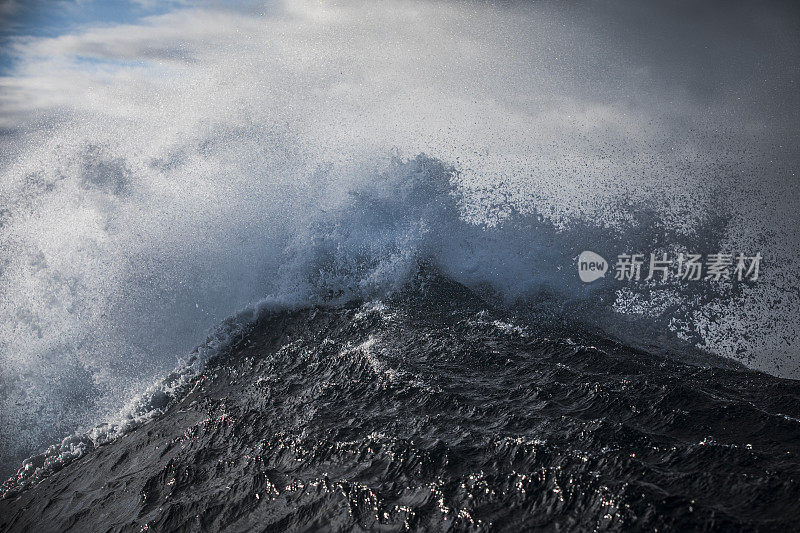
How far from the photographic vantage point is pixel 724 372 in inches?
218

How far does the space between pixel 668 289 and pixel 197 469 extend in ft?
24.0

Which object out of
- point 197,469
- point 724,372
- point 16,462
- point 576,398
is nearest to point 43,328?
point 16,462

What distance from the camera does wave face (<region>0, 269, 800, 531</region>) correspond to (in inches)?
124

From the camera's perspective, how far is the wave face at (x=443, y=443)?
315 centimetres

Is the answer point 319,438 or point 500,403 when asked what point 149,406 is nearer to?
point 319,438
